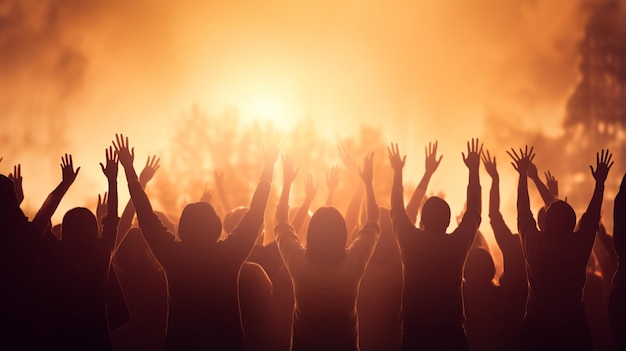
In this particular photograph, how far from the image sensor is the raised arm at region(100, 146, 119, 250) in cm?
528

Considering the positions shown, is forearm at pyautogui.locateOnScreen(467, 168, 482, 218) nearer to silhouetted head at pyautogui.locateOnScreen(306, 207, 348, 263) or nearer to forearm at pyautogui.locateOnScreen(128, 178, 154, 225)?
silhouetted head at pyautogui.locateOnScreen(306, 207, 348, 263)

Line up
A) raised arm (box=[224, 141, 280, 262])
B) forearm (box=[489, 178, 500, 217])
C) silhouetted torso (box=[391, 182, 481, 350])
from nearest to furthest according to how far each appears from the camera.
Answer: raised arm (box=[224, 141, 280, 262]) → silhouetted torso (box=[391, 182, 481, 350]) → forearm (box=[489, 178, 500, 217])

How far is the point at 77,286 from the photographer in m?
5.21

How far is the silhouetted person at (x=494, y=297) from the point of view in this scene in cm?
692

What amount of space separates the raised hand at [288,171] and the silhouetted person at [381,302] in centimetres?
129

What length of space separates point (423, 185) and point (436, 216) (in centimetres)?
140

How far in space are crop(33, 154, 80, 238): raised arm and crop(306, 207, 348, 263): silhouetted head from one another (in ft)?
8.00

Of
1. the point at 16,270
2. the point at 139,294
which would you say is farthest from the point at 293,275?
the point at 16,270

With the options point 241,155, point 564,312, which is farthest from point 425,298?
point 241,155

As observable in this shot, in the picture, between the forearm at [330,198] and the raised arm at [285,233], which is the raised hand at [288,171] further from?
the forearm at [330,198]

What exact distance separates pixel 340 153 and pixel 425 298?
2.39 metres

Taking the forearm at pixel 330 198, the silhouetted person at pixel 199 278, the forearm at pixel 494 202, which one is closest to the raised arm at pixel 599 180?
the forearm at pixel 494 202

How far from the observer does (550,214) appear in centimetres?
601

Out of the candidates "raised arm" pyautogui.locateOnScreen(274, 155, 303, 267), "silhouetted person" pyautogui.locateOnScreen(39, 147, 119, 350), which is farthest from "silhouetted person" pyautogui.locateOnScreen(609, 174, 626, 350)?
"silhouetted person" pyautogui.locateOnScreen(39, 147, 119, 350)
